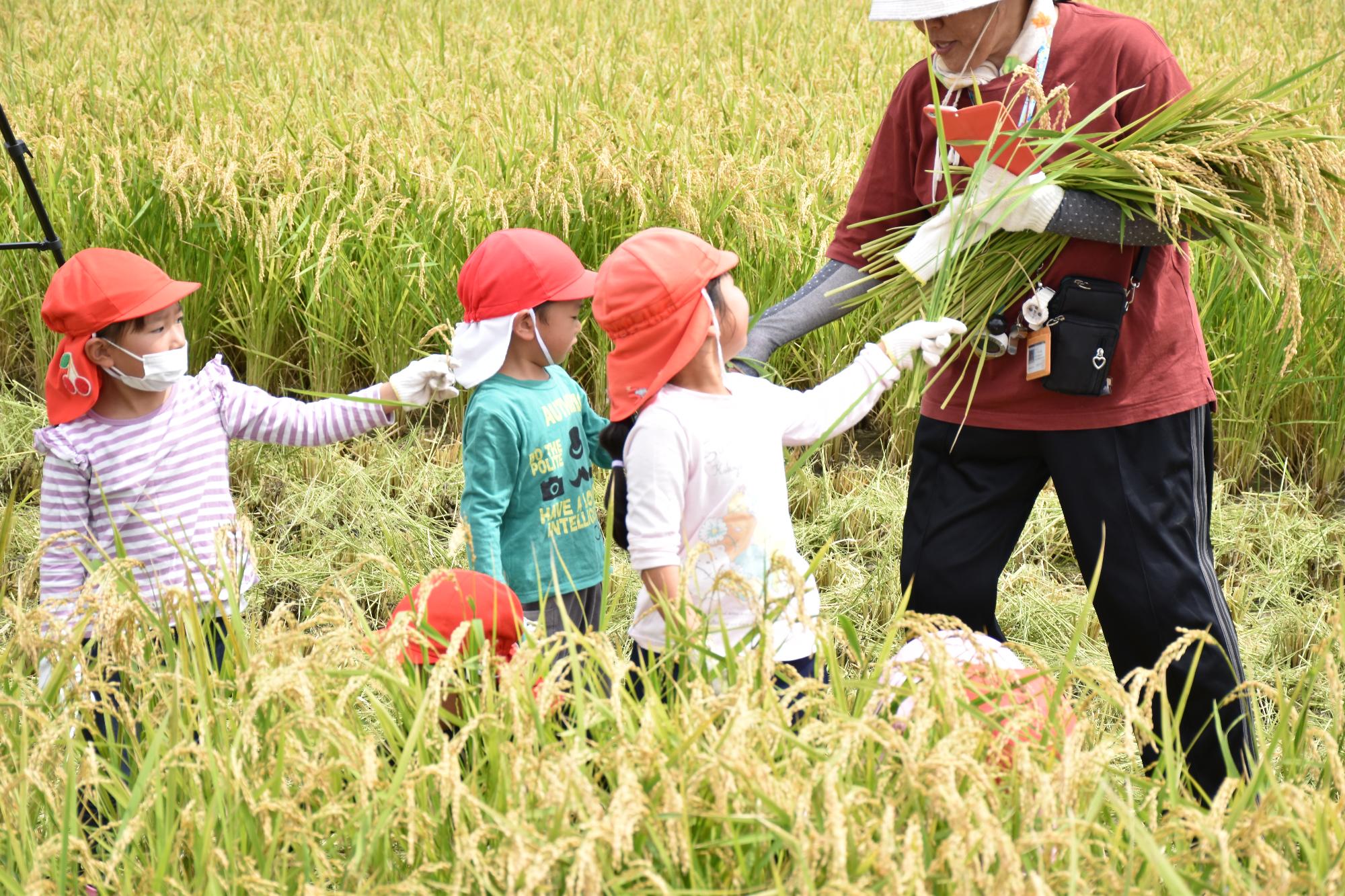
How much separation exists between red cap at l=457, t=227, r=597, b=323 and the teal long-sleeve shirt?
14 cm

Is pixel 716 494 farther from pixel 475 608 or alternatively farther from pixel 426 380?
pixel 426 380

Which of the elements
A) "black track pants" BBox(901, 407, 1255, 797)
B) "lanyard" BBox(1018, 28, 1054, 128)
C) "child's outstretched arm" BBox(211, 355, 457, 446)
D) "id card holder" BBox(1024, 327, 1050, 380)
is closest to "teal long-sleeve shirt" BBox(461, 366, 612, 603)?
"child's outstretched arm" BBox(211, 355, 457, 446)

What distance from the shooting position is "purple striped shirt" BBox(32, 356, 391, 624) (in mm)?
2131

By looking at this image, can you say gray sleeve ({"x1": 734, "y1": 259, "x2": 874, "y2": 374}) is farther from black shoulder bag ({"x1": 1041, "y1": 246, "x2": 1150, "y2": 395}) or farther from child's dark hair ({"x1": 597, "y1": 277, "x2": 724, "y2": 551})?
black shoulder bag ({"x1": 1041, "y1": 246, "x2": 1150, "y2": 395})

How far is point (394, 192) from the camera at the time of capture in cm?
388

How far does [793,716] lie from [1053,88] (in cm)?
110

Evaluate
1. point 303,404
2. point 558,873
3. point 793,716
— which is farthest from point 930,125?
point 558,873

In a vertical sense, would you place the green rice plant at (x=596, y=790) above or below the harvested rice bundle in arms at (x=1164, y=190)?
below

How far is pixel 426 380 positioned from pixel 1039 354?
41.8 inches

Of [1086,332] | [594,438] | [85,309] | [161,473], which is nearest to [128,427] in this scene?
[161,473]

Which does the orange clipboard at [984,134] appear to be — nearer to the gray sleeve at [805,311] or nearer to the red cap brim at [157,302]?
the gray sleeve at [805,311]

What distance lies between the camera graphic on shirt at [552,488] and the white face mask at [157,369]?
655mm

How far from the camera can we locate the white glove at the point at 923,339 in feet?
6.82

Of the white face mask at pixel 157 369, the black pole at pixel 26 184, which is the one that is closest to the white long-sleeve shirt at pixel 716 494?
the white face mask at pixel 157 369
